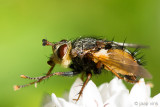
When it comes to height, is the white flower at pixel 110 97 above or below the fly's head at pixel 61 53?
below

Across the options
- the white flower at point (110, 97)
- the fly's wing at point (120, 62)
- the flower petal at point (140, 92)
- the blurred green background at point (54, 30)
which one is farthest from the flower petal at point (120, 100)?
the blurred green background at point (54, 30)

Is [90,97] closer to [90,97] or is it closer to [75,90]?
[90,97]

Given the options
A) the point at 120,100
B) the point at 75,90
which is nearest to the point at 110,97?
the point at 120,100

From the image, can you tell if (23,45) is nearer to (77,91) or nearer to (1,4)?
(1,4)

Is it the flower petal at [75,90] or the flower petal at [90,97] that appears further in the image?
the flower petal at [75,90]

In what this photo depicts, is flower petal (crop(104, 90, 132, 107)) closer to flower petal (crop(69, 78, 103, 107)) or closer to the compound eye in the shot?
flower petal (crop(69, 78, 103, 107))

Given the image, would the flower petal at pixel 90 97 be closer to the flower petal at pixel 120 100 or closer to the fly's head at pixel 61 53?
the flower petal at pixel 120 100
